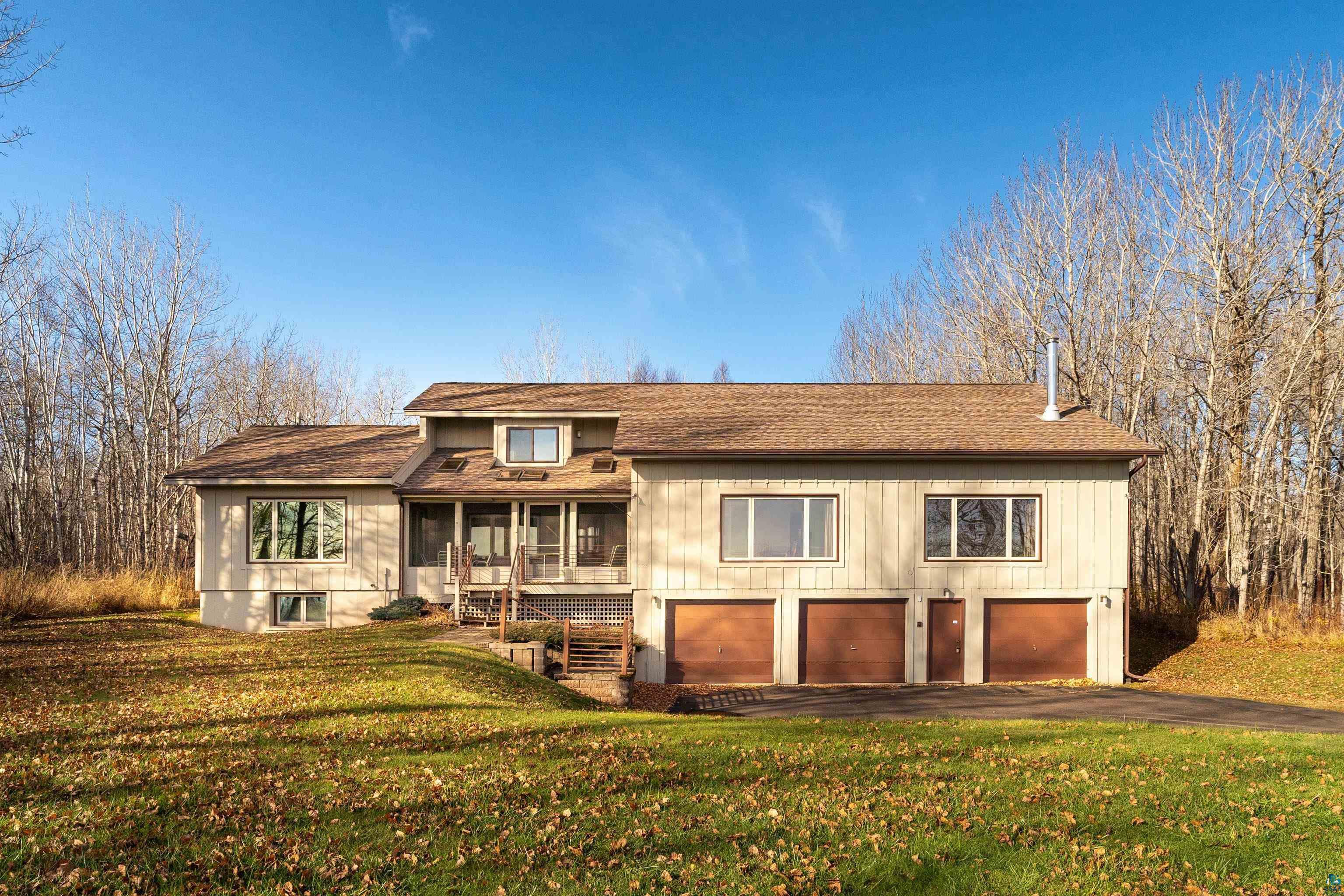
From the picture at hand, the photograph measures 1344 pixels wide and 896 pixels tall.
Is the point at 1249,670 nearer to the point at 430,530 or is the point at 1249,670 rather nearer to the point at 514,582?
the point at 514,582

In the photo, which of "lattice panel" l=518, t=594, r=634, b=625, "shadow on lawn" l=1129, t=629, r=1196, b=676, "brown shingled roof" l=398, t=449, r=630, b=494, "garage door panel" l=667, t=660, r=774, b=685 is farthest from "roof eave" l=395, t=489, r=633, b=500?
"shadow on lawn" l=1129, t=629, r=1196, b=676

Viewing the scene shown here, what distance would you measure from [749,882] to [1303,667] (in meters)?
16.9

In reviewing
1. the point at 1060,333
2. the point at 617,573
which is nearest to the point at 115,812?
the point at 617,573

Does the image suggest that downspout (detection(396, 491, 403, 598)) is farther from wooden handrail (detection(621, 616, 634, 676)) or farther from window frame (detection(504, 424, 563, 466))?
wooden handrail (detection(621, 616, 634, 676))

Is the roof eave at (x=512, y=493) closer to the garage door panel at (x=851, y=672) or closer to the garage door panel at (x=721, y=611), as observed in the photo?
the garage door panel at (x=721, y=611)

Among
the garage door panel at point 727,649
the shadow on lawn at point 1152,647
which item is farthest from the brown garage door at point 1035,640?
the garage door panel at point 727,649

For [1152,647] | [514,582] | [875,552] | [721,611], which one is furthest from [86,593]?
[1152,647]

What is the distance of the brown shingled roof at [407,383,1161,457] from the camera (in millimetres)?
15945

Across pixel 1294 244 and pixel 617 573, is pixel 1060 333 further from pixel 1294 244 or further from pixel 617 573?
pixel 617 573

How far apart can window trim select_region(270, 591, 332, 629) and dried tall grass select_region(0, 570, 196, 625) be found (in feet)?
15.8

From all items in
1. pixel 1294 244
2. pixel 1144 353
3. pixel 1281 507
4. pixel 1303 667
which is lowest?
pixel 1303 667

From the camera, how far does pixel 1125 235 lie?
2394 cm

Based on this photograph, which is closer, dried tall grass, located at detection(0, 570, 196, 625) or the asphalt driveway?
the asphalt driveway

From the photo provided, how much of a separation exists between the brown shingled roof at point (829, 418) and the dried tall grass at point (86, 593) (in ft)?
29.0
